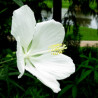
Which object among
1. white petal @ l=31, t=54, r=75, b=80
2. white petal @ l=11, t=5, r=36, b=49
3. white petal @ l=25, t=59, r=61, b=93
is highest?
white petal @ l=11, t=5, r=36, b=49

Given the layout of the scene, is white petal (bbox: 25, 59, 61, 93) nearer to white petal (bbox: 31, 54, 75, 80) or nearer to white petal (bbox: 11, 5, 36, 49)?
white petal (bbox: 31, 54, 75, 80)

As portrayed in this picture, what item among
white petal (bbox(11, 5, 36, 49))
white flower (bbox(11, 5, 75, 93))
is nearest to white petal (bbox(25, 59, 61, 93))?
white flower (bbox(11, 5, 75, 93))

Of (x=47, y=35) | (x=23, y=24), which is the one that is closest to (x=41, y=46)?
(x=47, y=35)

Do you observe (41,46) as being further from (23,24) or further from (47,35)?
(23,24)

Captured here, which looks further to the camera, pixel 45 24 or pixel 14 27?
pixel 45 24

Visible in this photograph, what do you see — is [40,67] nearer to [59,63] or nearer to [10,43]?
[59,63]

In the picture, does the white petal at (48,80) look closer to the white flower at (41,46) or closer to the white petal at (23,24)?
the white flower at (41,46)

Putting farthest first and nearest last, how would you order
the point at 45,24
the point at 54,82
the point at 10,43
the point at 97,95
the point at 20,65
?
the point at 10,43 → the point at 97,95 → the point at 45,24 → the point at 54,82 → the point at 20,65

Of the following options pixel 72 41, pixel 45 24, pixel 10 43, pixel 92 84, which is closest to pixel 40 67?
pixel 45 24
